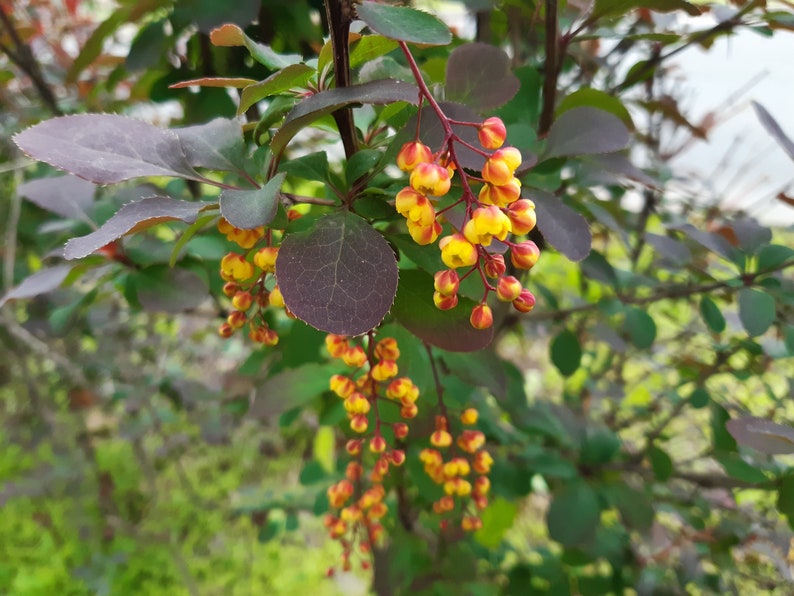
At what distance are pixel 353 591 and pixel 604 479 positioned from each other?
2.52 ft

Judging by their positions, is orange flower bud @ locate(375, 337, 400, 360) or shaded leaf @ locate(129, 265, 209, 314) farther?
shaded leaf @ locate(129, 265, 209, 314)

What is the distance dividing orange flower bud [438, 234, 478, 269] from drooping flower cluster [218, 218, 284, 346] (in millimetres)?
113

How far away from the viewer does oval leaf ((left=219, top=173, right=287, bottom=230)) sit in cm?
29

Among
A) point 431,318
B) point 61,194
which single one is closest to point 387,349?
point 431,318

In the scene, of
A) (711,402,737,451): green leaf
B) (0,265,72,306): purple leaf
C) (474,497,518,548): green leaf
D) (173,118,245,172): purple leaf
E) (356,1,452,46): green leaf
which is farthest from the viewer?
(474,497,518,548): green leaf

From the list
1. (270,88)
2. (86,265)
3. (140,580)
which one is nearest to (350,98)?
(270,88)

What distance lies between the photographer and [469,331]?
0.38 m

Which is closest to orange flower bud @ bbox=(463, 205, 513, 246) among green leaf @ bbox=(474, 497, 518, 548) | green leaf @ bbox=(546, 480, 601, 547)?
green leaf @ bbox=(546, 480, 601, 547)

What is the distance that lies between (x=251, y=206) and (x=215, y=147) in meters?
0.11

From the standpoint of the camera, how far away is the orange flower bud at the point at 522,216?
0.32m

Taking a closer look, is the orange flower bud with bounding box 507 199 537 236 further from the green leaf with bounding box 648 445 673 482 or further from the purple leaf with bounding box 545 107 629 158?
the green leaf with bounding box 648 445 673 482

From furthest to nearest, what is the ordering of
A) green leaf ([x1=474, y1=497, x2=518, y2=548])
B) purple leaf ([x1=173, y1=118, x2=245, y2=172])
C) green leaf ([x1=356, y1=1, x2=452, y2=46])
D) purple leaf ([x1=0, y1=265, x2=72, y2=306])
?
1. green leaf ([x1=474, y1=497, x2=518, y2=548])
2. purple leaf ([x1=0, y1=265, x2=72, y2=306])
3. purple leaf ([x1=173, y1=118, x2=245, y2=172])
4. green leaf ([x1=356, y1=1, x2=452, y2=46])

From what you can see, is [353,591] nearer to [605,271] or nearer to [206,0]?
[605,271]

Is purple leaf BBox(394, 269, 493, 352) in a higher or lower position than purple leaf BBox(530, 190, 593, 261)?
lower
